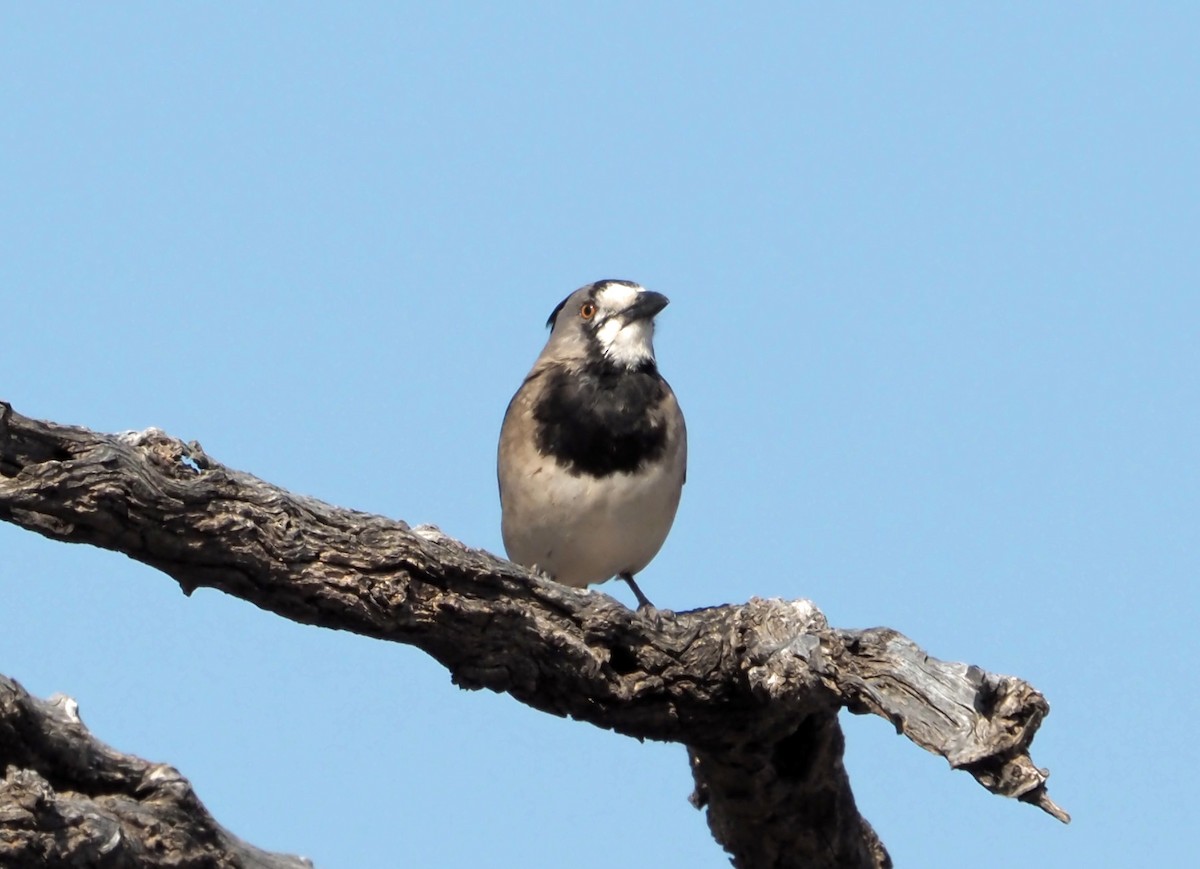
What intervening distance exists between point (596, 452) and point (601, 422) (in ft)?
0.56

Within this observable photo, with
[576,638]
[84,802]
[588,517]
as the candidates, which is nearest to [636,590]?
[588,517]

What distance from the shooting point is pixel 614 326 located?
9.75m

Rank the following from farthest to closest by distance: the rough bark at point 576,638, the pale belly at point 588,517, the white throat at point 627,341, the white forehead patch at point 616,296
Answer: the white forehead patch at point 616,296
the white throat at point 627,341
the pale belly at point 588,517
the rough bark at point 576,638

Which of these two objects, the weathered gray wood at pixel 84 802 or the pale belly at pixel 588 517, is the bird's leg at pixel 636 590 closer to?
the pale belly at pixel 588 517

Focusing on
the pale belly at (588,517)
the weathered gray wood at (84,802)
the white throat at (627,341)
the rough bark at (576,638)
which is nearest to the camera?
the weathered gray wood at (84,802)

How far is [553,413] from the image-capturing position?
9383mm

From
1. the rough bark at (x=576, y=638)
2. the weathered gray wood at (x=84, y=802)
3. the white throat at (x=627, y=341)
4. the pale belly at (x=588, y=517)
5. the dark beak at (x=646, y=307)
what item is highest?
the dark beak at (x=646, y=307)

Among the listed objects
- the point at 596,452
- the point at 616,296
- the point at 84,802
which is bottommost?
the point at 84,802

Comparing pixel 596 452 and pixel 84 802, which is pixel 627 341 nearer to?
pixel 596 452

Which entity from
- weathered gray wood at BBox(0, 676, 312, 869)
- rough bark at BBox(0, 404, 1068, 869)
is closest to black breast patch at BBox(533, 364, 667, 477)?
rough bark at BBox(0, 404, 1068, 869)

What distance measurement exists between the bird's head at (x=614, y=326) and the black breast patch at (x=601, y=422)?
154 mm

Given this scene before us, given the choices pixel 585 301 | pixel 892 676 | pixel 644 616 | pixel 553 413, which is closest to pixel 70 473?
pixel 644 616

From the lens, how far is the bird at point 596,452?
30.2 ft

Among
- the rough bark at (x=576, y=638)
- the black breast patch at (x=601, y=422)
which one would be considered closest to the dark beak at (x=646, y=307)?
the black breast patch at (x=601, y=422)
